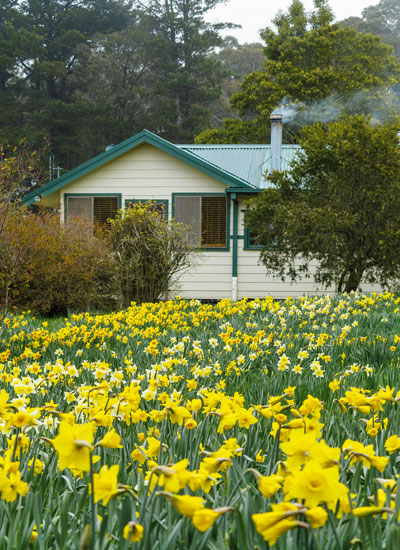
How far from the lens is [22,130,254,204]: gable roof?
14.4 m

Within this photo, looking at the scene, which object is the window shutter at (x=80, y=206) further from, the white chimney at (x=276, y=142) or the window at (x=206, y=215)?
the white chimney at (x=276, y=142)

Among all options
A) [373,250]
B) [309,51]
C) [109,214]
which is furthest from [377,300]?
[309,51]

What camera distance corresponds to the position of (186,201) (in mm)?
15078

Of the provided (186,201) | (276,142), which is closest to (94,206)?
(186,201)

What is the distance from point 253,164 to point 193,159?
113 inches

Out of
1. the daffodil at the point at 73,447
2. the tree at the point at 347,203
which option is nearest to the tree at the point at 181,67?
the tree at the point at 347,203

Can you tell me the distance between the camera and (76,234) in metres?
11.2

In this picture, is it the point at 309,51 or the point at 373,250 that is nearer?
the point at 373,250

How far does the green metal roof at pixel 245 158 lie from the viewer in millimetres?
16188

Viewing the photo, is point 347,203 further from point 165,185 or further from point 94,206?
point 94,206

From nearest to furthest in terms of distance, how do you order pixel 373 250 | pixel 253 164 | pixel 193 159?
pixel 373 250 → pixel 193 159 → pixel 253 164

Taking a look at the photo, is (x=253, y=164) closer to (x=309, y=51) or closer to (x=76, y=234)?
(x=76, y=234)

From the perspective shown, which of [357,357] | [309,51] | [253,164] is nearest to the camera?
[357,357]

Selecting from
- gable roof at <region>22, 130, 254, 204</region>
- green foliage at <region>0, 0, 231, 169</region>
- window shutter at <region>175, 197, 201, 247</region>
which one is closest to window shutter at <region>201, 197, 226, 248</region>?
window shutter at <region>175, 197, 201, 247</region>
